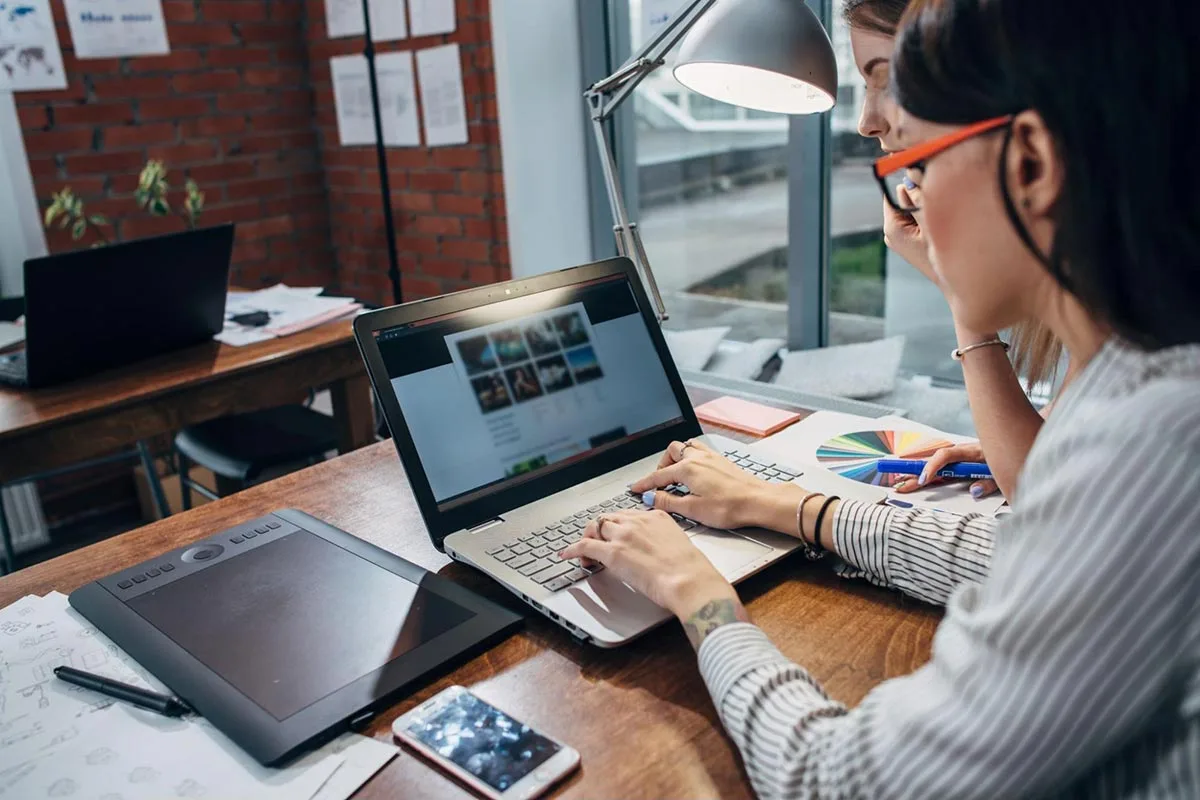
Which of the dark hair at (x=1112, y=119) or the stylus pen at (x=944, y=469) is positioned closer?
the dark hair at (x=1112, y=119)

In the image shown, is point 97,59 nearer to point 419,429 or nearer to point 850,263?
point 850,263

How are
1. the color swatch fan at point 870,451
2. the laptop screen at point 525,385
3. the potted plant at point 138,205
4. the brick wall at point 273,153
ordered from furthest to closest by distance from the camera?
the brick wall at point 273,153, the potted plant at point 138,205, the color swatch fan at point 870,451, the laptop screen at point 525,385

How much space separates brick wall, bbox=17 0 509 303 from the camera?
271 cm

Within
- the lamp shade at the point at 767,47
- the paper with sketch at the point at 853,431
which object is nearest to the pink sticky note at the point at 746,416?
the paper with sketch at the point at 853,431

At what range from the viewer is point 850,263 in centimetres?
242

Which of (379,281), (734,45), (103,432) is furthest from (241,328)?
(734,45)

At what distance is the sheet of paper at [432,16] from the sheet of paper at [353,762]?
2.32 metres

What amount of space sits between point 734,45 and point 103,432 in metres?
1.26

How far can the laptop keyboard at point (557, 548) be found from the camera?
2.90 ft

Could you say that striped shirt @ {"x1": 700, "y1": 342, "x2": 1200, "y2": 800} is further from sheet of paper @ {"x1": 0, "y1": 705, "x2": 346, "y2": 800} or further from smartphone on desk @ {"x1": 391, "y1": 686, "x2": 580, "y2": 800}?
sheet of paper @ {"x1": 0, "y1": 705, "x2": 346, "y2": 800}

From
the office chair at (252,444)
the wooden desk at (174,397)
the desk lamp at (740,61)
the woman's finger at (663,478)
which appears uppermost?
the desk lamp at (740,61)

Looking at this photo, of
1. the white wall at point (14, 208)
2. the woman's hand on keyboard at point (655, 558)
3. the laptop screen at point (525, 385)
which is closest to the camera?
the woman's hand on keyboard at point (655, 558)

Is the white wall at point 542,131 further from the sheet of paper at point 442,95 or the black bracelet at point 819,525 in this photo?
the black bracelet at point 819,525

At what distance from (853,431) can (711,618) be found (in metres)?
0.55
